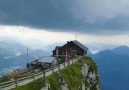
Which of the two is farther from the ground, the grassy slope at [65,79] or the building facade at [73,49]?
the building facade at [73,49]

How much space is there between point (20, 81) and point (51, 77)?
7.07 metres

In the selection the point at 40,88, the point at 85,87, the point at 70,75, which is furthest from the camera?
the point at 85,87

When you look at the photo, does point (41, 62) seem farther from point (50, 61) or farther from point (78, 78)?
point (78, 78)

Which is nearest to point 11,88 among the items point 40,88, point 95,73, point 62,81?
point 40,88

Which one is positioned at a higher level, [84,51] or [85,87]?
[84,51]

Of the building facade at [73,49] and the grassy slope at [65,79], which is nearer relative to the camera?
the grassy slope at [65,79]

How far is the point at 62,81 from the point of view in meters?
57.4

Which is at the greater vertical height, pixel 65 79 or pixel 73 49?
pixel 73 49

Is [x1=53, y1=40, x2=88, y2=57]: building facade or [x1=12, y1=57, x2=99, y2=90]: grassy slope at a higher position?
[x1=53, y1=40, x2=88, y2=57]: building facade

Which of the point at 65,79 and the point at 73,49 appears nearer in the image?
the point at 65,79

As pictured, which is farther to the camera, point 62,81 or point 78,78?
point 78,78

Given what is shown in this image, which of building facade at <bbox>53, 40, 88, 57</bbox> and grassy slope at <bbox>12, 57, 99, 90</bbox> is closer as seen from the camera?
grassy slope at <bbox>12, 57, 99, 90</bbox>

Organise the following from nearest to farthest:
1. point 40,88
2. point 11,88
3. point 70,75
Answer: point 11,88
point 40,88
point 70,75

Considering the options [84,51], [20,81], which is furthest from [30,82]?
[84,51]
